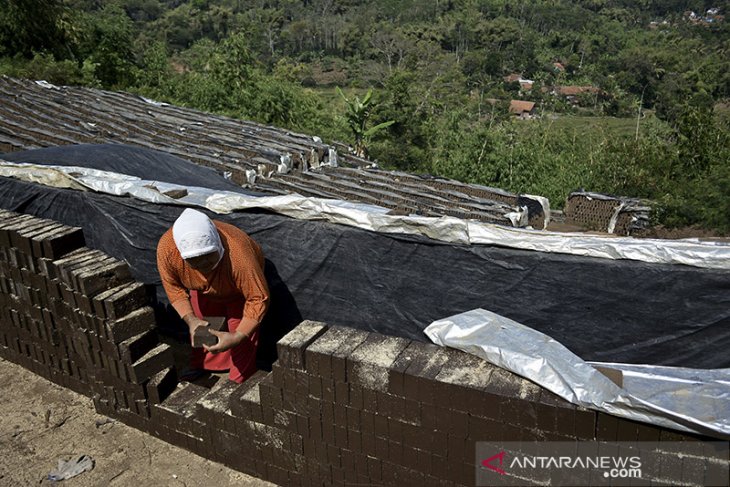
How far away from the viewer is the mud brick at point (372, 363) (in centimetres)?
275

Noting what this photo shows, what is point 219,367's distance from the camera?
4.11 m

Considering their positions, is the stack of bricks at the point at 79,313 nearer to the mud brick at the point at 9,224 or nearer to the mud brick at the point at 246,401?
the mud brick at the point at 9,224

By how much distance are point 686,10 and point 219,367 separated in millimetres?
137021

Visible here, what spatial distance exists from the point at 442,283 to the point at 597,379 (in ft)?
4.24

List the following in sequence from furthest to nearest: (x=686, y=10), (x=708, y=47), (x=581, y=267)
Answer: (x=686, y=10) < (x=708, y=47) < (x=581, y=267)

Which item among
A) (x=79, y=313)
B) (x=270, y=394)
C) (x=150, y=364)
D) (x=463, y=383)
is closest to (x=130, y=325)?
(x=150, y=364)

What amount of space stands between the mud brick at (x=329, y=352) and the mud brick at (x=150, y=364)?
55.4 inches

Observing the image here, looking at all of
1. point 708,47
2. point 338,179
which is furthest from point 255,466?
point 708,47

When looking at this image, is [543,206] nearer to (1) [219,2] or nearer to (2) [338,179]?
(2) [338,179]

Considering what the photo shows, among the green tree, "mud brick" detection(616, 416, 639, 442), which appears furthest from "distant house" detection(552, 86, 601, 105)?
"mud brick" detection(616, 416, 639, 442)

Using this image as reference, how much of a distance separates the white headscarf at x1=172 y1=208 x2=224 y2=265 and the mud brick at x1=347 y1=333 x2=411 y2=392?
114 centimetres

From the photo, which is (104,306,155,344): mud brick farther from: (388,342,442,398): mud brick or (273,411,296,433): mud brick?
(388,342,442,398): mud brick

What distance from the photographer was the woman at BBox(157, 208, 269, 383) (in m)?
3.24

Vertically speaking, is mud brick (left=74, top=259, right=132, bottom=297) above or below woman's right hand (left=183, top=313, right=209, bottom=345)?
above
